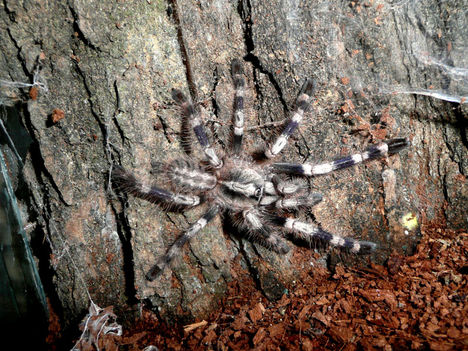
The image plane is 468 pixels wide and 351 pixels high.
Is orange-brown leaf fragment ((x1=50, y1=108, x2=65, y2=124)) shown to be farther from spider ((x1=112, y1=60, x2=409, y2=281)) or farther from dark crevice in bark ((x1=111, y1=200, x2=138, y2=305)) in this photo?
dark crevice in bark ((x1=111, y1=200, x2=138, y2=305))

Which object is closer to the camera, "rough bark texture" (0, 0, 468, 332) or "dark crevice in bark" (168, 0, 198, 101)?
"rough bark texture" (0, 0, 468, 332)

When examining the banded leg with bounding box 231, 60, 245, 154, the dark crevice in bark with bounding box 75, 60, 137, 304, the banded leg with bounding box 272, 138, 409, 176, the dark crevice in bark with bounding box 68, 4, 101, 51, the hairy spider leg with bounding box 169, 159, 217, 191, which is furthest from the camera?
the hairy spider leg with bounding box 169, 159, 217, 191

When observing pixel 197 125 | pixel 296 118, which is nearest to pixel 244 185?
pixel 197 125

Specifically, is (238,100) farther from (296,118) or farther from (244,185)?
(244,185)

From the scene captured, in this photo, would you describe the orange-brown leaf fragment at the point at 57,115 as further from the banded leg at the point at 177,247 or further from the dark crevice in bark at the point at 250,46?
the dark crevice in bark at the point at 250,46

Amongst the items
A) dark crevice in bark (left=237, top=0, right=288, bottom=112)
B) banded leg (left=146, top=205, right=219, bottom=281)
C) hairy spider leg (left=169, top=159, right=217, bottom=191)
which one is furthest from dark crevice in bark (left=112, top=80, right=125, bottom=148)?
dark crevice in bark (left=237, top=0, right=288, bottom=112)

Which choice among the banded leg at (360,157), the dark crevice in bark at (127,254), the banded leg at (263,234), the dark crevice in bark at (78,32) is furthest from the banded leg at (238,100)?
the dark crevice in bark at (127,254)

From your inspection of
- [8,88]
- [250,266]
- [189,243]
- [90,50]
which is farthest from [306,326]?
[8,88]

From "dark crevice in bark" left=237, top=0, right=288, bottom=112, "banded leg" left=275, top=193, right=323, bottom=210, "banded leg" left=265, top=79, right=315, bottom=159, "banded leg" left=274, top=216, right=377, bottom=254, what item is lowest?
"banded leg" left=274, top=216, right=377, bottom=254
